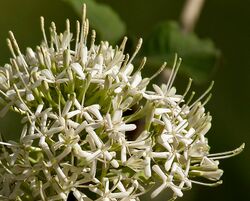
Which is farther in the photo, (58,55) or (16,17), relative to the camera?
(16,17)

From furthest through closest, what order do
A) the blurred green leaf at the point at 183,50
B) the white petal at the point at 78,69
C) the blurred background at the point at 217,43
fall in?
the blurred background at the point at 217,43 → the blurred green leaf at the point at 183,50 → the white petal at the point at 78,69

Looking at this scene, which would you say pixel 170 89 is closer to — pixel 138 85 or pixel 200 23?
pixel 138 85

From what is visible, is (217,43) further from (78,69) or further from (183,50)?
(78,69)

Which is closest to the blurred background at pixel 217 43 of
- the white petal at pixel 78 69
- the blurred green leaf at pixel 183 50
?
the blurred green leaf at pixel 183 50

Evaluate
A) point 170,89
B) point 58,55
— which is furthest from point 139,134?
point 58,55

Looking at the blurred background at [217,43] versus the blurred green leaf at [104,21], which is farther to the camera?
the blurred background at [217,43]

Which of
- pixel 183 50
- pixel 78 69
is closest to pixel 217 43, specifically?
pixel 183 50

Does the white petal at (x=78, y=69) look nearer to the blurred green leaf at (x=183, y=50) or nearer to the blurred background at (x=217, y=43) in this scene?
the blurred green leaf at (x=183, y=50)
